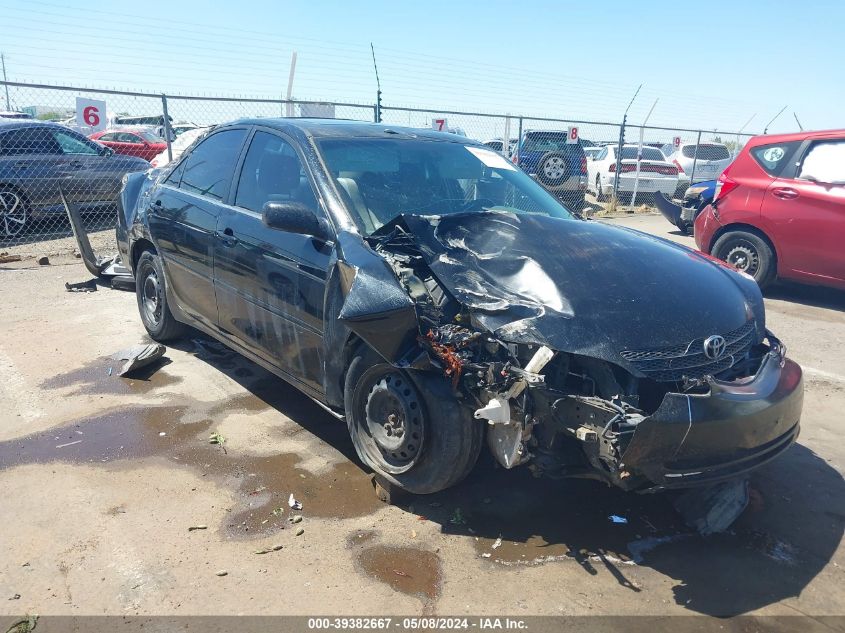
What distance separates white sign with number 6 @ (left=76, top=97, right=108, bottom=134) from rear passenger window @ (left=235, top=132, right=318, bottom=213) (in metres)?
6.38

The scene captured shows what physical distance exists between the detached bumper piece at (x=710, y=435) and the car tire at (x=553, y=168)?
11818mm

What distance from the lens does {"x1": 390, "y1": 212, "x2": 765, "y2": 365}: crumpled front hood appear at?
281 centimetres

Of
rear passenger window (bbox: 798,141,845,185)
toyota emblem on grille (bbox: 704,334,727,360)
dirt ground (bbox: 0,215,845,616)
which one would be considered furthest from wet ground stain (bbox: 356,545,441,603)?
rear passenger window (bbox: 798,141,845,185)

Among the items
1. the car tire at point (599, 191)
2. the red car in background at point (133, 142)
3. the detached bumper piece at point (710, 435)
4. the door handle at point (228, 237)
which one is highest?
the door handle at point (228, 237)

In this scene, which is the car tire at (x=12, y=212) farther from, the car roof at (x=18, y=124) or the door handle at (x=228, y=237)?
the door handle at (x=228, y=237)

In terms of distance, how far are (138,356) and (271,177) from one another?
75.7 inches

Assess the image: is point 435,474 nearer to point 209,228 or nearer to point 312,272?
point 312,272

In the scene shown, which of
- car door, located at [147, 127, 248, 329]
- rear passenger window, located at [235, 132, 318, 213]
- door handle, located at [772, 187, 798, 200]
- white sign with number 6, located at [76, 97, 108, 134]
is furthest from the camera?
white sign with number 6, located at [76, 97, 108, 134]

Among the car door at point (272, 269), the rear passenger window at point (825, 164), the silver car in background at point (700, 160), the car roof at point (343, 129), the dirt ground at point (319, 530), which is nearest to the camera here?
the dirt ground at point (319, 530)

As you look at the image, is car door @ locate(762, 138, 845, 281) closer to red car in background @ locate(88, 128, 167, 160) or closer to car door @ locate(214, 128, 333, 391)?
car door @ locate(214, 128, 333, 391)

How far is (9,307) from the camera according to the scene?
664 cm

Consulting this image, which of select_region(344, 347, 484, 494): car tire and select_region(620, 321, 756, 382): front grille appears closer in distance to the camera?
select_region(620, 321, 756, 382): front grille

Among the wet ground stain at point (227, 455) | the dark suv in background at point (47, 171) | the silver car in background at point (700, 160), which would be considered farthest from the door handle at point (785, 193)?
the silver car in background at point (700, 160)

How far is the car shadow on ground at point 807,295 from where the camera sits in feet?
24.8
